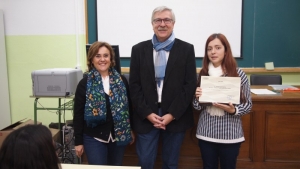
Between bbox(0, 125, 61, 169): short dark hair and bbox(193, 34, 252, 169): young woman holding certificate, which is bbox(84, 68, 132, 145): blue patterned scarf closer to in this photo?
bbox(193, 34, 252, 169): young woman holding certificate

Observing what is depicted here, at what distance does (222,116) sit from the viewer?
6.09 feet

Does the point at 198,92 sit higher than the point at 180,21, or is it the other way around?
the point at 180,21

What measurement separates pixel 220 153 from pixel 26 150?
4.50 ft

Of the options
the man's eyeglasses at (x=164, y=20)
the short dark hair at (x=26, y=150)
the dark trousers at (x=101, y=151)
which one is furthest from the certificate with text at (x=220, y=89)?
the short dark hair at (x=26, y=150)

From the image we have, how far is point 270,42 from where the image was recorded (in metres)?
4.20

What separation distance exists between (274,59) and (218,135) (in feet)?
9.64

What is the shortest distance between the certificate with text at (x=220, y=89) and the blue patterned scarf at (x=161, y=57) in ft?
0.94

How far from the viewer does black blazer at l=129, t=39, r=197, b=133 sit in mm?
1890

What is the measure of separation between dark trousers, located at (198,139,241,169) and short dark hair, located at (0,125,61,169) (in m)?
1.22

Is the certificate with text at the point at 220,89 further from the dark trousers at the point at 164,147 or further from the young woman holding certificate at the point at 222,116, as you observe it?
the dark trousers at the point at 164,147

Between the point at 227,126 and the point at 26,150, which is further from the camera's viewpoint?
the point at 227,126

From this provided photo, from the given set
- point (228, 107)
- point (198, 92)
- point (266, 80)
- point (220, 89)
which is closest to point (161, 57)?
point (198, 92)

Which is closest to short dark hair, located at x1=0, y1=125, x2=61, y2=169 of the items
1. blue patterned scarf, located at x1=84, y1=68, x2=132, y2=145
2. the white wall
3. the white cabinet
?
blue patterned scarf, located at x1=84, y1=68, x2=132, y2=145

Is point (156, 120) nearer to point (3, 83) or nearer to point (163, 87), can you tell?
point (163, 87)
